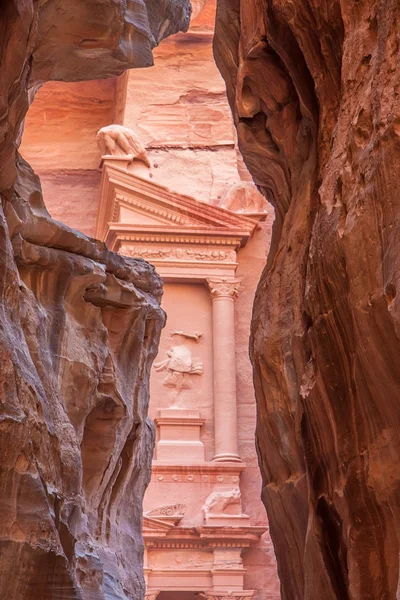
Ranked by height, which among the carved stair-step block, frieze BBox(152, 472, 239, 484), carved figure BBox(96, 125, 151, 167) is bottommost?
frieze BBox(152, 472, 239, 484)

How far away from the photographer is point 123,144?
67.7 feet

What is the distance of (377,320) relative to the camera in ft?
17.6

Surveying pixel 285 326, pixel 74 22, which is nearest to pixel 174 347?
pixel 74 22

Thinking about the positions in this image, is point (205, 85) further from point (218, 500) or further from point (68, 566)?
point (68, 566)

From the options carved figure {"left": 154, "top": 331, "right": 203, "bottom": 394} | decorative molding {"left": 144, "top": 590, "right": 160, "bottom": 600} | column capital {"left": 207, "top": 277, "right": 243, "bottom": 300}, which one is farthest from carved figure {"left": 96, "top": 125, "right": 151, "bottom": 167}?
decorative molding {"left": 144, "top": 590, "right": 160, "bottom": 600}

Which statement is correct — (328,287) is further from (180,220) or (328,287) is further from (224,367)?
(180,220)

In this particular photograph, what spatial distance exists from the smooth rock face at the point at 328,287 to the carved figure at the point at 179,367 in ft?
34.4

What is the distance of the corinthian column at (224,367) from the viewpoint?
18688 millimetres

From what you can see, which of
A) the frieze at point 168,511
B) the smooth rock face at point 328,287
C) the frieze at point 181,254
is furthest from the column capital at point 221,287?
the smooth rock face at point 328,287

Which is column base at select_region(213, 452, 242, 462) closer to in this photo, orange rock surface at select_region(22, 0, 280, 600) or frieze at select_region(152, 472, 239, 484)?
orange rock surface at select_region(22, 0, 280, 600)

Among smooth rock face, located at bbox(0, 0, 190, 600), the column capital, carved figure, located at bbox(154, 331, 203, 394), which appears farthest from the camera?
the column capital

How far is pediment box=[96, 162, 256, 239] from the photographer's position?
64.7ft

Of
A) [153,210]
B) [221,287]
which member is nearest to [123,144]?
[153,210]

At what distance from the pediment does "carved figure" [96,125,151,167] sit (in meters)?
0.65
